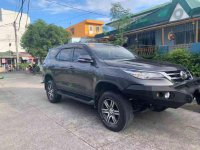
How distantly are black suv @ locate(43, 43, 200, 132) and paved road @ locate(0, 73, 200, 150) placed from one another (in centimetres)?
36

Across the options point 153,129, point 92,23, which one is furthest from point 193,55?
point 92,23

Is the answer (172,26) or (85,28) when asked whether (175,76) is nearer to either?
(172,26)

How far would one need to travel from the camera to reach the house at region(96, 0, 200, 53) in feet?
35.7

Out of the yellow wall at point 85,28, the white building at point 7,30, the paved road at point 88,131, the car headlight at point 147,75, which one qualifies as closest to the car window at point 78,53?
the paved road at point 88,131

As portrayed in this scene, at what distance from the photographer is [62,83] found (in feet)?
19.5

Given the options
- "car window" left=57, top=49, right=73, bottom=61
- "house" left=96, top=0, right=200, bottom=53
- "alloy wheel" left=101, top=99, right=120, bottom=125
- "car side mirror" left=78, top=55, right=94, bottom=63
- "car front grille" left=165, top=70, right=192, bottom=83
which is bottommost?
"alloy wheel" left=101, top=99, right=120, bottom=125

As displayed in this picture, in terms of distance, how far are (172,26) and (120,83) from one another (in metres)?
10.2

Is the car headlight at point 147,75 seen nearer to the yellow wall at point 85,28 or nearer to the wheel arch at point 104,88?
the wheel arch at point 104,88

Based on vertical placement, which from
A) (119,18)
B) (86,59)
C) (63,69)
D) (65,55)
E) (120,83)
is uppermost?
(119,18)

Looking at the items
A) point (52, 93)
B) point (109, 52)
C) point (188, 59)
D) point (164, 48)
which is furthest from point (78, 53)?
point (164, 48)

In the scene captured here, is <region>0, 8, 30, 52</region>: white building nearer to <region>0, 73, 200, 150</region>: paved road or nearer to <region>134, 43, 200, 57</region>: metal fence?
<region>134, 43, 200, 57</region>: metal fence

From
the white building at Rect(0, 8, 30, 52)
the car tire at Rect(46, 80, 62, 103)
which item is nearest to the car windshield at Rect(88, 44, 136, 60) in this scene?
the car tire at Rect(46, 80, 62, 103)

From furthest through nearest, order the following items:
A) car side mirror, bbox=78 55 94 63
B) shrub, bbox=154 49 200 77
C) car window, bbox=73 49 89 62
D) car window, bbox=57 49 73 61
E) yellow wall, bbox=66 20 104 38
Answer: yellow wall, bbox=66 20 104 38 → shrub, bbox=154 49 200 77 → car window, bbox=57 49 73 61 → car window, bbox=73 49 89 62 → car side mirror, bbox=78 55 94 63

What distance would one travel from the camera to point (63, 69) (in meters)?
5.79
